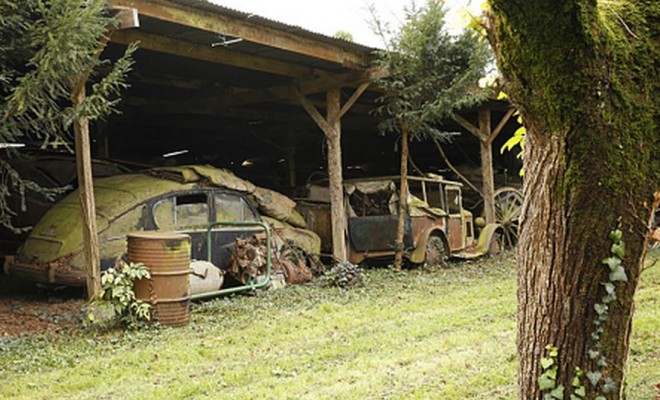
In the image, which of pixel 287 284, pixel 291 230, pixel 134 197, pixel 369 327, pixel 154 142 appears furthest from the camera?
pixel 154 142

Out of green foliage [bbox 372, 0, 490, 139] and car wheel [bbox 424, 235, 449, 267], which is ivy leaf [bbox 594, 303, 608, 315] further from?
car wheel [bbox 424, 235, 449, 267]

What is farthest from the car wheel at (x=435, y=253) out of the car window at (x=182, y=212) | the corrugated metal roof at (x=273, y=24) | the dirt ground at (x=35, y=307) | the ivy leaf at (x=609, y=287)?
the ivy leaf at (x=609, y=287)

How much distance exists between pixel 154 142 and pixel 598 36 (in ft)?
50.8

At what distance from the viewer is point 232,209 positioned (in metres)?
8.98

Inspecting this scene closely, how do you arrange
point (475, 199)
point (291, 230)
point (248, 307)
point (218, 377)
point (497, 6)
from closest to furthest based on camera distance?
point (497, 6) < point (218, 377) < point (248, 307) < point (291, 230) < point (475, 199)

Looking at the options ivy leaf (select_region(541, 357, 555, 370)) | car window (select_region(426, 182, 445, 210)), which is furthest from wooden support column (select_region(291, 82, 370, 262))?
ivy leaf (select_region(541, 357, 555, 370))

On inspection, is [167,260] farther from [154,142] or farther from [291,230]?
[154,142]

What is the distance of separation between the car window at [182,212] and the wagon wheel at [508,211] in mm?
7901

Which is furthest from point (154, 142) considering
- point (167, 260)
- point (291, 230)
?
point (167, 260)

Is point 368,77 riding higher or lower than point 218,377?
higher

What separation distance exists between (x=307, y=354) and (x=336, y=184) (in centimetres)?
539

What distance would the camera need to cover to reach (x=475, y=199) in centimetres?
1577

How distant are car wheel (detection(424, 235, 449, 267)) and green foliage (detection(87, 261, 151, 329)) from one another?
589 centimetres

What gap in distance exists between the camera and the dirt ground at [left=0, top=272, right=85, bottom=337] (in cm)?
648
